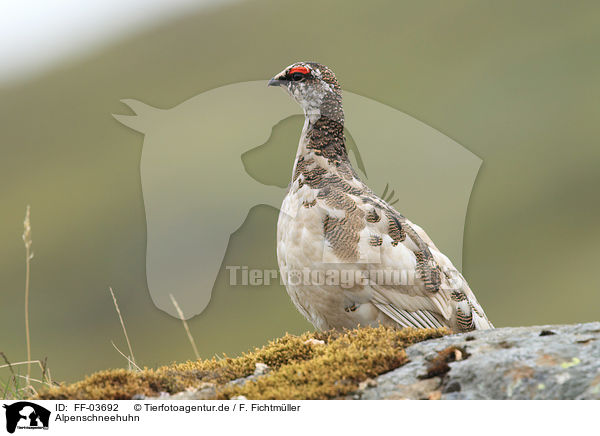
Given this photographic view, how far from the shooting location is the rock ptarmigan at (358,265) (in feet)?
17.4

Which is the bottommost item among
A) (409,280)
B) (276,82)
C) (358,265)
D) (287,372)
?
(287,372)

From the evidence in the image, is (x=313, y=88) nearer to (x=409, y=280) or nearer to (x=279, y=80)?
(x=279, y=80)

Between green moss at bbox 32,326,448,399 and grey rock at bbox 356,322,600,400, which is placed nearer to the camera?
grey rock at bbox 356,322,600,400

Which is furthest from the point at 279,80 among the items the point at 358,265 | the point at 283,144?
the point at 283,144

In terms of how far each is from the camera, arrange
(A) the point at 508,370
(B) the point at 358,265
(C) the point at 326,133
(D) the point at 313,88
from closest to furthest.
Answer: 1. (A) the point at 508,370
2. (B) the point at 358,265
3. (C) the point at 326,133
4. (D) the point at 313,88

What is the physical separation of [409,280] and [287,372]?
176 cm

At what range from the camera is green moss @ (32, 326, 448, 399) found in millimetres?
3869

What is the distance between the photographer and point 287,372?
412 cm

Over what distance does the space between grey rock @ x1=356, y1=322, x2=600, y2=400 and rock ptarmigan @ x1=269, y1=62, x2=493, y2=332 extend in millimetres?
1163

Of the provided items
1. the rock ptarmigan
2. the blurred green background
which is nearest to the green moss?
the rock ptarmigan

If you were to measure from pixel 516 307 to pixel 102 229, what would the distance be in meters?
19.6

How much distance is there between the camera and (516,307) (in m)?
22.3

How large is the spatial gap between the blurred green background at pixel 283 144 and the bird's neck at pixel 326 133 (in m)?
14.8

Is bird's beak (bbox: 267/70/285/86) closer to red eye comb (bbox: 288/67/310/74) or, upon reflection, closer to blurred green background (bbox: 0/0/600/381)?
red eye comb (bbox: 288/67/310/74)
